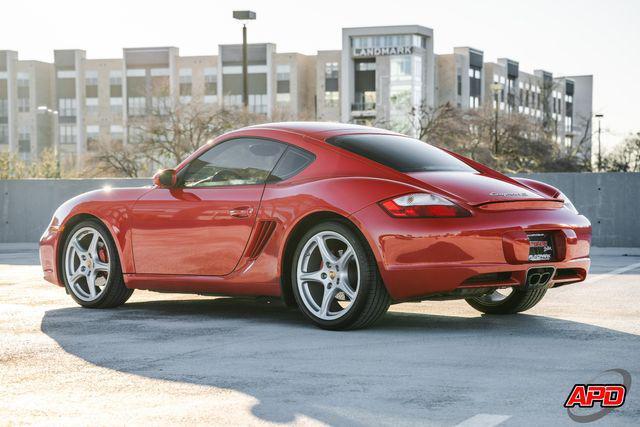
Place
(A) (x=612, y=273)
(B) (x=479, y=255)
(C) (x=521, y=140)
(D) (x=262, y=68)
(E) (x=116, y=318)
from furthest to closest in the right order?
(D) (x=262, y=68)
(C) (x=521, y=140)
(A) (x=612, y=273)
(E) (x=116, y=318)
(B) (x=479, y=255)

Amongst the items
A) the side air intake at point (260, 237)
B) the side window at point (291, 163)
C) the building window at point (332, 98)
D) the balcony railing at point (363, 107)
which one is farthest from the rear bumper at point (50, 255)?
the building window at point (332, 98)

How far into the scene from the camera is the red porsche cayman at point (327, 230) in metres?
7.11

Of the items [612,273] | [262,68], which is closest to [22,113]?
[262,68]

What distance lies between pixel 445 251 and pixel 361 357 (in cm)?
108

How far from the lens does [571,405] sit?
16.2 feet

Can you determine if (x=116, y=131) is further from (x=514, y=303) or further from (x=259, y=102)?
(x=514, y=303)

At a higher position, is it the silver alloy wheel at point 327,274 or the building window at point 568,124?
the building window at point 568,124

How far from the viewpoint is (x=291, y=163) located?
8.01 metres

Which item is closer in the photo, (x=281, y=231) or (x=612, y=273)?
(x=281, y=231)

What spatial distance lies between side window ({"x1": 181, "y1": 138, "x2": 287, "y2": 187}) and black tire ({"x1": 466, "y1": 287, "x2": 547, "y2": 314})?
202cm

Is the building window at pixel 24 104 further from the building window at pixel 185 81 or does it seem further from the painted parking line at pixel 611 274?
the painted parking line at pixel 611 274

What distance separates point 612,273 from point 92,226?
6.53 m

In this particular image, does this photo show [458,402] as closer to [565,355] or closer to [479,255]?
[565,355]

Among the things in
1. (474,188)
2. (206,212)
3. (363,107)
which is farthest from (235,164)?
(363,107)
